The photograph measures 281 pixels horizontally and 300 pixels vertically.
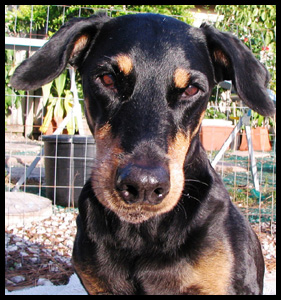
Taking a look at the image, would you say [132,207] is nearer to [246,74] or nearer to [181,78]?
[181,78]

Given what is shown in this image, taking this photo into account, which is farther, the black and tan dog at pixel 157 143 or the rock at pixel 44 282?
the rock at pixel 44 282

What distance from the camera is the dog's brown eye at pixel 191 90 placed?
2154mm

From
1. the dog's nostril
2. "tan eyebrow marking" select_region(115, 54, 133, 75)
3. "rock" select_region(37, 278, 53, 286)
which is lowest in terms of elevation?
"rock" select_region(37, 278, 53, 286)

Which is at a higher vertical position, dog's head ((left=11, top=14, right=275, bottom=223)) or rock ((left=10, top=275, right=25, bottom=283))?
dog's head ((left=11, top=14, right=275, bottom=223))

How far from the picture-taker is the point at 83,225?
244 cm

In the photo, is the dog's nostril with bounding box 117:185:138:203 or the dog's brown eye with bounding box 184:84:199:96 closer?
the dog's nostril with bounding box 117:185:138:203

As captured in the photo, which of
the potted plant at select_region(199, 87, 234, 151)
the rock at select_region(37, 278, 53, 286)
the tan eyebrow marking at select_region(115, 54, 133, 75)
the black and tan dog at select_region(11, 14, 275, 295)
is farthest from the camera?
the potted plant at select_region(199, 87, 234, 151)

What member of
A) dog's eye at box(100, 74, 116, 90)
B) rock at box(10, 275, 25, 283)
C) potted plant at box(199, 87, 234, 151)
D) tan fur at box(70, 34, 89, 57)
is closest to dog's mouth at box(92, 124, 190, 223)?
dog's eye at box(100, 74, 116, 90)

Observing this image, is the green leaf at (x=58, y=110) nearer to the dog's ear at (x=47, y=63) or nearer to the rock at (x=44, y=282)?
the rock at (x=44, y=282)

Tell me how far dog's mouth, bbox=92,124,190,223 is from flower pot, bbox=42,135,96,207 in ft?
11.1

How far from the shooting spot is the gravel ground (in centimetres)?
366

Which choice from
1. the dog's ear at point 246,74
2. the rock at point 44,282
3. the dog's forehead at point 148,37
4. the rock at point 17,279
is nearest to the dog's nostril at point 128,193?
the dog's forehead at point 148,37

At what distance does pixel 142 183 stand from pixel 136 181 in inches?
1.1

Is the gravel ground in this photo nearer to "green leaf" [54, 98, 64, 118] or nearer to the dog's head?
the dog's head
